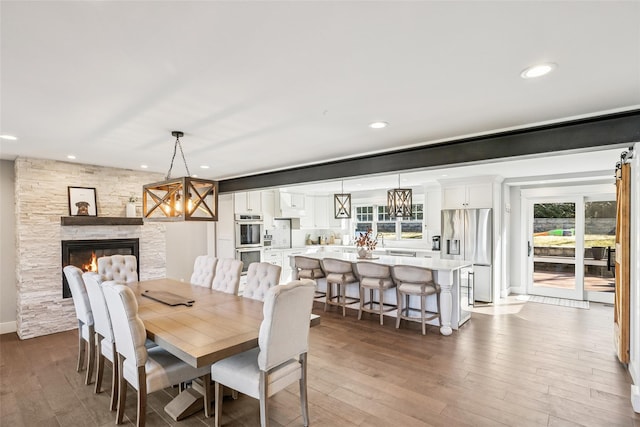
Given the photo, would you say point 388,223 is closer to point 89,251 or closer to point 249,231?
point 249,231

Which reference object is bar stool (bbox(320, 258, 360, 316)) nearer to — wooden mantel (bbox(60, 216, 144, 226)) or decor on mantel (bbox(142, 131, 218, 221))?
decor on mantel (bbox(142, 131, 218, 221))

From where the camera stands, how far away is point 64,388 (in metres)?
3.03

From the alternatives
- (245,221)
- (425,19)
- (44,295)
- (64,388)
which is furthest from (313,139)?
(44,295)

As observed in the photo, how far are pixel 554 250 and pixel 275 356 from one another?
6.72 metres

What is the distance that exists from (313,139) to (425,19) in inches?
83.0

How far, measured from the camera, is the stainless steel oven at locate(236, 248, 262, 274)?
6.83 meters

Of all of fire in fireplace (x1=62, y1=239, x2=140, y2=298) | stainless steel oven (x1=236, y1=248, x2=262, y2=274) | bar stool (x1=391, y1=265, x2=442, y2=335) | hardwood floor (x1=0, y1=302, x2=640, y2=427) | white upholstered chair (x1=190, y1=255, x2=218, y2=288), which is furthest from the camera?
stainless steel oven (x1=236, y1=248, x2=262, y2=274)

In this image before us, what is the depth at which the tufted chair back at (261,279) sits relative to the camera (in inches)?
133

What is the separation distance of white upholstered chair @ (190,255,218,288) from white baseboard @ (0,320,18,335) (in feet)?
9.23

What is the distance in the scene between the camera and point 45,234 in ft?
15.2

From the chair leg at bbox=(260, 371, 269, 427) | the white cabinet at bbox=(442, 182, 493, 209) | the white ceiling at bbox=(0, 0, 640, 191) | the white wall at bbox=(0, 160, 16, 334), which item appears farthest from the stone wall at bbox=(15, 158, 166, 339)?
the white cabinet at bbox=(442, 182, 493, 209)

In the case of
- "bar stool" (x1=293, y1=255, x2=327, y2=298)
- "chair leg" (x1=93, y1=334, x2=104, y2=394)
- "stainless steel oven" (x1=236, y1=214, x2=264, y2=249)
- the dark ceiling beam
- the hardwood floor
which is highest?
the dark ceiling beam

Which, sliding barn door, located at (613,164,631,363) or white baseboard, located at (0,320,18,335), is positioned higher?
sliding barn door, located at (613,164,631,363)

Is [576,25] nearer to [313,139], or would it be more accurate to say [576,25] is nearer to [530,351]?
[313,139]
